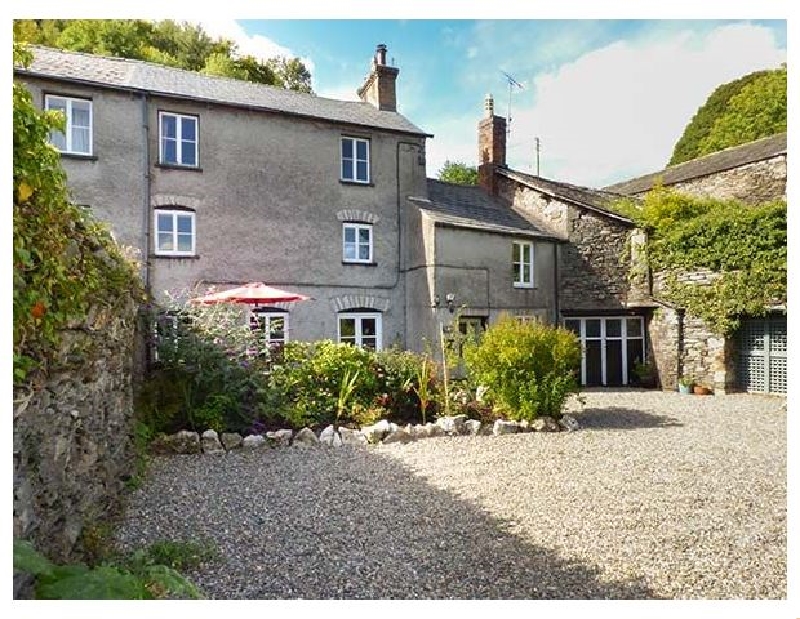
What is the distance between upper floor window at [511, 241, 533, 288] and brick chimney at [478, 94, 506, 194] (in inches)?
106

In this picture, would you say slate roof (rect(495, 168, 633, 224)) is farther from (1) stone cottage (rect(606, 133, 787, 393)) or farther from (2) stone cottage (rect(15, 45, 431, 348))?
(2) stone cottage (rect(15, 45, 431, 348))

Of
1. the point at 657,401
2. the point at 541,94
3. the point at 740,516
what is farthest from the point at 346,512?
the point at 657,401

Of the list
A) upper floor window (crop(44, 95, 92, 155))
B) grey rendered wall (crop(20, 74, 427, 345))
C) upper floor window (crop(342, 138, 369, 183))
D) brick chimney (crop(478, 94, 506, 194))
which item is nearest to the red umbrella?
grey rendered wall (crop(20, 74, 427, 345))

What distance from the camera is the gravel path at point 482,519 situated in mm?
2926

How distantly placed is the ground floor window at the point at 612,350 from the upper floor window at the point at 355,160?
682cm

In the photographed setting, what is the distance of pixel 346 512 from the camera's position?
4008mm

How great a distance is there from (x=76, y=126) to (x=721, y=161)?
16072mm

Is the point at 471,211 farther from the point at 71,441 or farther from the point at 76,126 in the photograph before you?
the point at 71,441

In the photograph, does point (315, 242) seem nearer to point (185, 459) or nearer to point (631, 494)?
point (185, 459)

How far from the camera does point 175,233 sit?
10.2 m

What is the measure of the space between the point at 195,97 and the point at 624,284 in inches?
416

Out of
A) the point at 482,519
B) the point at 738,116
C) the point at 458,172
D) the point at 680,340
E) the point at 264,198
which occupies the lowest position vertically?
the point at 482,519

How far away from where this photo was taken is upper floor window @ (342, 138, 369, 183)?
38.4ft

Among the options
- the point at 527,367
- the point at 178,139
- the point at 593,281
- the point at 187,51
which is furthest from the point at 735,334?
the point at 187,51
